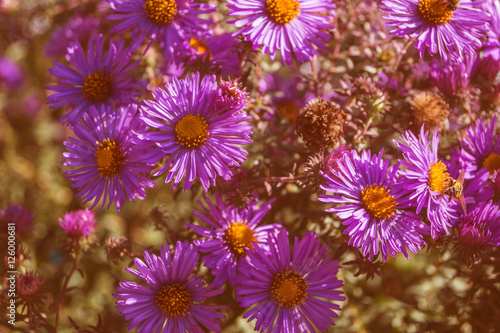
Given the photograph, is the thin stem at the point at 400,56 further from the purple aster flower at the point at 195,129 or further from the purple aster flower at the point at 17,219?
the purple aster flower at the point at 17,219

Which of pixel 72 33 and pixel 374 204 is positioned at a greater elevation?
pixel 72 33

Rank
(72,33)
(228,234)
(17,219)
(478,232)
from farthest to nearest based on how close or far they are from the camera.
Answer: (72,33) < (17,219) < (228,234) < (478,232)

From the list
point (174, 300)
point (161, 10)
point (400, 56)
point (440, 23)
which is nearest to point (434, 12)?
point (440, 23)

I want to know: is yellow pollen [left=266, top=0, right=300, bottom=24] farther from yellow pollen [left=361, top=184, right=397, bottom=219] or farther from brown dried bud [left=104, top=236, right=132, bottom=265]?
brown dried bud [left=104, top=236, right=132, bottom=265]

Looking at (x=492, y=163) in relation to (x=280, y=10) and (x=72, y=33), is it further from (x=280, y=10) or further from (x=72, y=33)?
(x=72, y=33)

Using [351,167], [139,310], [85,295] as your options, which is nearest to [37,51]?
[85,295]

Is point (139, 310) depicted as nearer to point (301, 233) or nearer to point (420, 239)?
point (301, 233)
